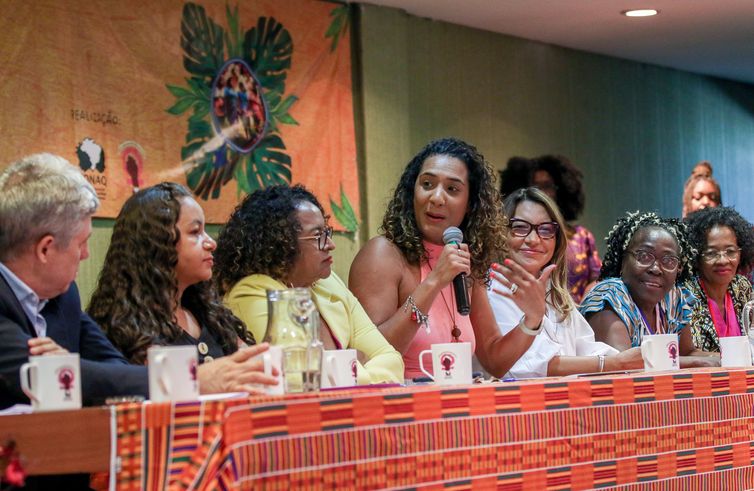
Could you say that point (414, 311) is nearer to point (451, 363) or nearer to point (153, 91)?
point (451, 363)

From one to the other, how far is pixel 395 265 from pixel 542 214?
64 cm

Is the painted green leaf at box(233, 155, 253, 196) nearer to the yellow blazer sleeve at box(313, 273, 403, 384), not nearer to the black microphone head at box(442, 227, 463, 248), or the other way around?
the yellow blazer sleeve at box(313, 273, 403, 384)

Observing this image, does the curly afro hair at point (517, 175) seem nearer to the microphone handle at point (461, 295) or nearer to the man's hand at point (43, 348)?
the microphone handle at point (461, 295)

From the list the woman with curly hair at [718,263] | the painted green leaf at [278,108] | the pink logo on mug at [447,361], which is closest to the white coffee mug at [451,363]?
the pink logo on mug at [447,361]

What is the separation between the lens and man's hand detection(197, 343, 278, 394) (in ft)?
6.13

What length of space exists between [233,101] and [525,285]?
2992 mm

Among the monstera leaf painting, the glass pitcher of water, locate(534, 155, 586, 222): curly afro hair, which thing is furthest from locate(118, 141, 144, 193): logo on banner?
the glass pitcher of water

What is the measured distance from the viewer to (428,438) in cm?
183

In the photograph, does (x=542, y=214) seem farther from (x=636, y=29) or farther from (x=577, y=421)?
(x=636, y=29)

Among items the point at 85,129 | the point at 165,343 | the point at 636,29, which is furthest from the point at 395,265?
the point at 636,29

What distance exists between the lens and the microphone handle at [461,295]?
302 cm

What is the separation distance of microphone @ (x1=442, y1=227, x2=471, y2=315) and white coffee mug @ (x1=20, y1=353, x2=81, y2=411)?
1427mm

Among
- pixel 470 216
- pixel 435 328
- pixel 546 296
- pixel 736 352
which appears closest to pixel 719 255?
pixel 546 296

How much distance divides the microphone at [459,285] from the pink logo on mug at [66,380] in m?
1.43
